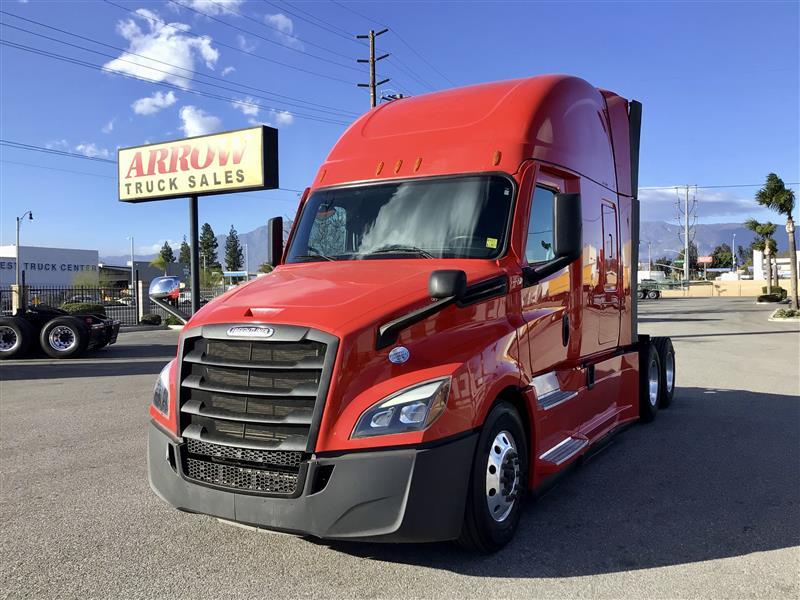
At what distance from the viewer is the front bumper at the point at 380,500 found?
10.8ft

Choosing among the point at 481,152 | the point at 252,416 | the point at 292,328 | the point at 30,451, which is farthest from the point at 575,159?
the point at 30,451

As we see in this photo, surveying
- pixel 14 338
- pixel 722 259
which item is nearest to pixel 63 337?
pixel 14 338

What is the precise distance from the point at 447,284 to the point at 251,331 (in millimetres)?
1124

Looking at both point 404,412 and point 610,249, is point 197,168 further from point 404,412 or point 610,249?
point 404,412

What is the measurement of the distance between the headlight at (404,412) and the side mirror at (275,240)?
2418 mm

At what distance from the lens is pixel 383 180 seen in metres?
4.95

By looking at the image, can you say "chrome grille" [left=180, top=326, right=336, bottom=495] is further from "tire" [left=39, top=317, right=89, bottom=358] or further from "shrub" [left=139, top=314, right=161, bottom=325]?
"shrub" [left=139, top=314, right=161, bottom=325]

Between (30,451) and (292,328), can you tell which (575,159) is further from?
(30,451)

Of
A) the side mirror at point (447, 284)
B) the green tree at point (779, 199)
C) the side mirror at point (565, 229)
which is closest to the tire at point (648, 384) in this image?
the side mirror at point (565, 229)

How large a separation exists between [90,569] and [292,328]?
1861mm

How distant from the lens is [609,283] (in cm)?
643

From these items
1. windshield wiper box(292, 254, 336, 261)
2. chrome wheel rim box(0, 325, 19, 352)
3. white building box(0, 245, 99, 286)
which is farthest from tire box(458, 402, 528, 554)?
white building box(0, 245, 99, 286)

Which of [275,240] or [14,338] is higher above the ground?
[275,240]

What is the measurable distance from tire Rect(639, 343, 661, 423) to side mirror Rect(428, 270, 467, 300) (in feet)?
15.3
